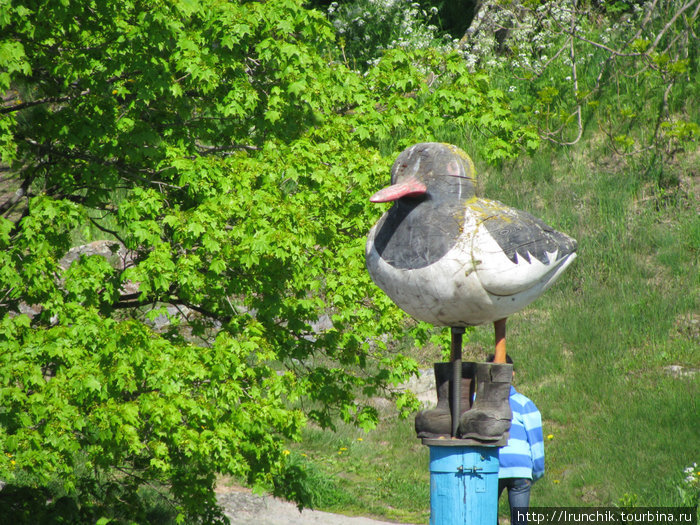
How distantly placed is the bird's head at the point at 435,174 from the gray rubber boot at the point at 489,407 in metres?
0.81

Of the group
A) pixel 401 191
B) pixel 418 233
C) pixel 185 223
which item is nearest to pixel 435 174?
pixel 401 191

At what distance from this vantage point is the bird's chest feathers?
11.0ft

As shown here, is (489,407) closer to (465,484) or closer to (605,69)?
(465,484)

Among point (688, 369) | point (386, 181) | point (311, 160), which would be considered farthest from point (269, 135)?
point (688, 369)

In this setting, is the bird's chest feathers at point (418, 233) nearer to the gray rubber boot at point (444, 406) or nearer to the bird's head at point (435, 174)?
the bird's head at point (435, 174)

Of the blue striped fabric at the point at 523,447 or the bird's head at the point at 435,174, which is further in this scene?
the blue striped fabric at the point at 523,447

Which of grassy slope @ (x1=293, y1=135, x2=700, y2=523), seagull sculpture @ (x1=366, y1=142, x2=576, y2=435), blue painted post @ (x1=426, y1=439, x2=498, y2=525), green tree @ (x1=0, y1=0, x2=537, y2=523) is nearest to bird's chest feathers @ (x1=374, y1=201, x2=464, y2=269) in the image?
seagull sculpture @ (x1=366, y1=142, x2=576, y2=435)

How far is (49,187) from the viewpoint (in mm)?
6441

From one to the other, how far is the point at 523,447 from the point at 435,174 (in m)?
1.63

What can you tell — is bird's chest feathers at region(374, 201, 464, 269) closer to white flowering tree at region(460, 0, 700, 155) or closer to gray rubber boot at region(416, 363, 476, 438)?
gray rubber boot at region(416, 363, 476, 438)

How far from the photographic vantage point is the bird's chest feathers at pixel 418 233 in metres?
3.35

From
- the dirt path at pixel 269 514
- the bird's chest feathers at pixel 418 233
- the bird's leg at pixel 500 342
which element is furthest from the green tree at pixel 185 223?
the bird's leg at pixel 500 342

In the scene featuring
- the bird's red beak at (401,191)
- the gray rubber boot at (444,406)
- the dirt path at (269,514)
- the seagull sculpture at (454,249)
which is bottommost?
the dirt path at (269,514)

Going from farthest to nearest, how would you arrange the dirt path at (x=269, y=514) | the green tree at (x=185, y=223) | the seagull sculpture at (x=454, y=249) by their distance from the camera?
1. the dirt path at (x=269, y=514)
2. the green tree at (x=185, y=223)
3. the seagull sculpture at (x=454, y=249)
